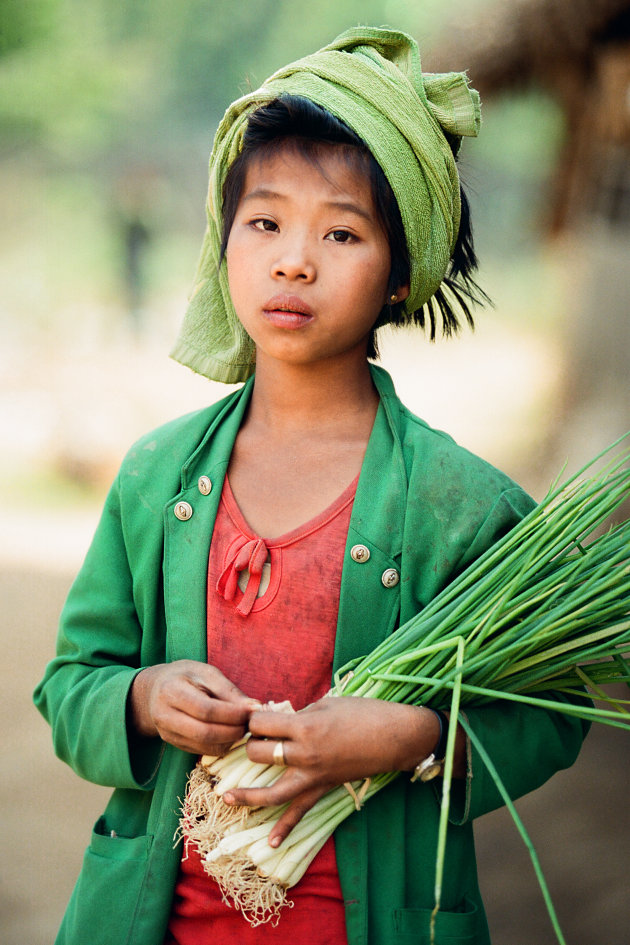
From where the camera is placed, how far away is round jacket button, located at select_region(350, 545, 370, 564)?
145 cm

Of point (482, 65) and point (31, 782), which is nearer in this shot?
point (31, 782)

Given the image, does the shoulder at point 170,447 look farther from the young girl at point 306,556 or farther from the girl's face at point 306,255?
the girl's face at point 306,255

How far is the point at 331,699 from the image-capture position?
4.34 feet

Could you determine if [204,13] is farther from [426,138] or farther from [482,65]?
[426,138]

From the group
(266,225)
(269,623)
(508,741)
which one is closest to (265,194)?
(266,225)

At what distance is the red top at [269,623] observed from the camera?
1.45m

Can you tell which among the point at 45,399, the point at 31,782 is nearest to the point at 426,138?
the point at 31,782

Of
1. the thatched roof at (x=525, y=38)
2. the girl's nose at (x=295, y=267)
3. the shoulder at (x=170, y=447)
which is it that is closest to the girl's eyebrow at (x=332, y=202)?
→ the girl's nose at (x=295, y=267)

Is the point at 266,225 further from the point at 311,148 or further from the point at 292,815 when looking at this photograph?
the point at 292,815

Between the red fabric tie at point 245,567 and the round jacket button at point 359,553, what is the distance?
0.46ft

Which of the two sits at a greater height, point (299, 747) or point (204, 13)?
point (204, 13)

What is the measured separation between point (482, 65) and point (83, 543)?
3199mm

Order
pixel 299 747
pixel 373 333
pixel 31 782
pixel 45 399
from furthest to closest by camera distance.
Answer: pixel 45 399 < pixel 31 782 < pixel 373 333 < pixel 299 747

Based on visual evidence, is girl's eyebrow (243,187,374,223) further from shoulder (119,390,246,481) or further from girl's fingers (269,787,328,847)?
girl's fingers (269,787,328,847)
